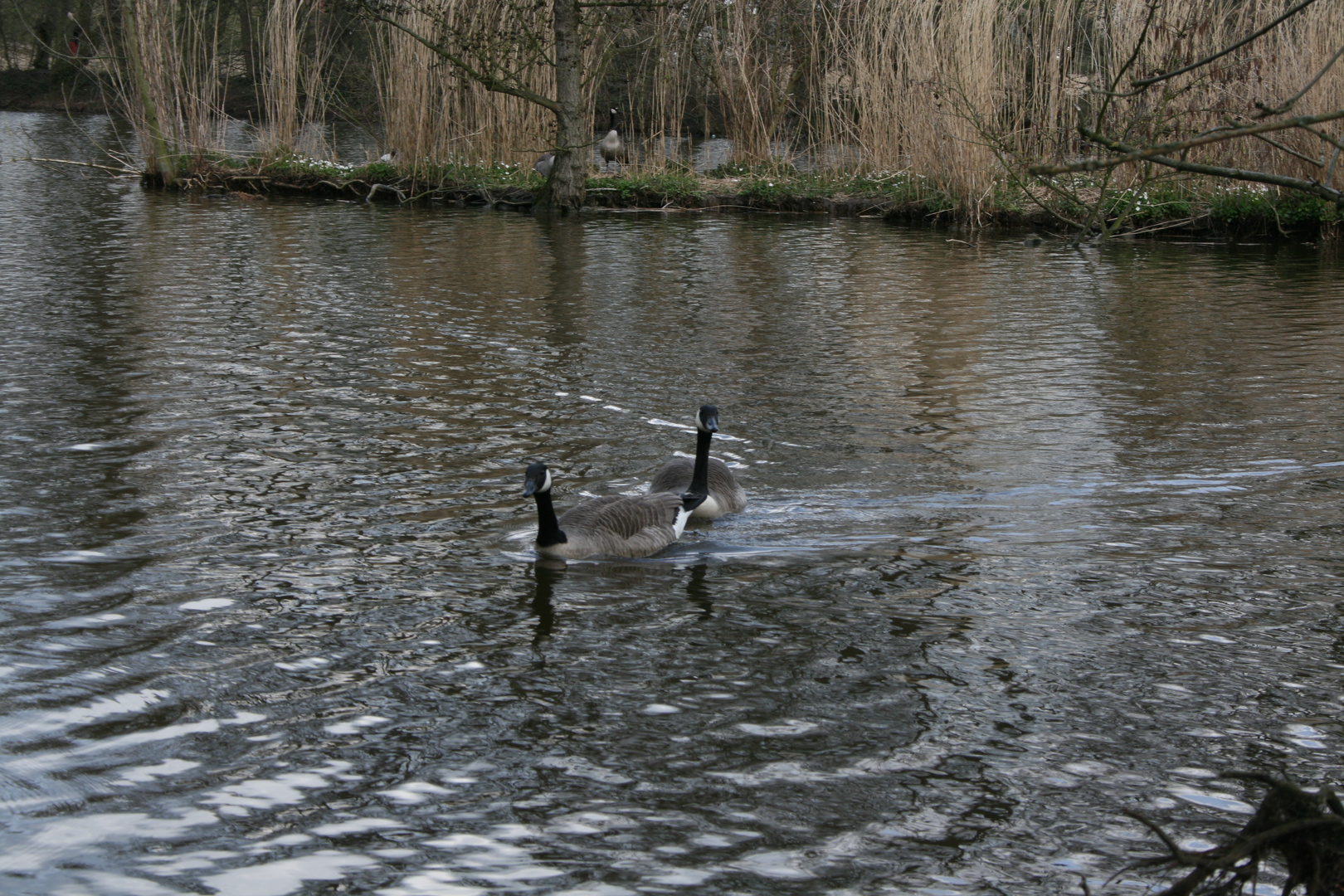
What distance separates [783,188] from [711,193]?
1092 mm

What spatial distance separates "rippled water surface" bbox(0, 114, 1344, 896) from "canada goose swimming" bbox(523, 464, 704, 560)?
11 centimetres

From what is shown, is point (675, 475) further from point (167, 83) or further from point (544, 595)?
point (167, 83)

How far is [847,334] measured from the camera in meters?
9.88

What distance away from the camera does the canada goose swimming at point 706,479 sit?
232 inches

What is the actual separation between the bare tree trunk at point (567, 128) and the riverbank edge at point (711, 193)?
1.48ft

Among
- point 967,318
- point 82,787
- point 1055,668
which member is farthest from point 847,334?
point 82,787

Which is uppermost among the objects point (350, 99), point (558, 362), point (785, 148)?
point (350, 99)

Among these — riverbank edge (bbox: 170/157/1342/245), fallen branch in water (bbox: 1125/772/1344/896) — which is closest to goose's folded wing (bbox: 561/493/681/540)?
fallen branch in water (bbox: 1125/772/1344/896)

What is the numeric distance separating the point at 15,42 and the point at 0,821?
150 feet

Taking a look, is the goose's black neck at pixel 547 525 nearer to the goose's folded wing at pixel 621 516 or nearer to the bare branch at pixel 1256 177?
the goose's folded wing at pixel 621 516

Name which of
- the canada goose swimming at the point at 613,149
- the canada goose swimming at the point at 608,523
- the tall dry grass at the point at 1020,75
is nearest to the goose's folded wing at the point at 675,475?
the canada goose swimming at the point at 608,523

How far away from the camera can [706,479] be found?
5910mm

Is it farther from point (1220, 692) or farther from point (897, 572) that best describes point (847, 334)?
point (1220, 692)

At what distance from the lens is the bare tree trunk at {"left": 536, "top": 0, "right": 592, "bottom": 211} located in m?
17.5
